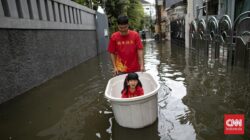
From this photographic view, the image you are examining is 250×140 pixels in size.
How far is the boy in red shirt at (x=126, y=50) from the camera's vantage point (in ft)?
13.8

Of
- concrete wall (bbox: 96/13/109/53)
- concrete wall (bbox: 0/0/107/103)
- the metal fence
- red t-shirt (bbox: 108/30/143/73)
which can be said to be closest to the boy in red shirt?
red t-shirt (bbox: 108/30/143/73)

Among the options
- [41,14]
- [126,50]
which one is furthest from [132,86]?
[41,14]

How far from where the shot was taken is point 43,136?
3.78 m

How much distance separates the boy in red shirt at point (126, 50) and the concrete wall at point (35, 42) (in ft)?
9.78

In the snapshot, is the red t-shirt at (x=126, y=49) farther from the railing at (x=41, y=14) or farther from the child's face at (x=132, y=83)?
the railing at (x=41, y=14)

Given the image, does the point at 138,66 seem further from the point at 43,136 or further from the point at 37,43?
the point at 37,43

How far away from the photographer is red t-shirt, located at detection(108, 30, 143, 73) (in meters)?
4.24

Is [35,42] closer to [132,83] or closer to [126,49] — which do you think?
[126,49]

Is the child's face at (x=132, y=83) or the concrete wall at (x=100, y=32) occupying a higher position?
the concrete wall at (x=100, y=32)

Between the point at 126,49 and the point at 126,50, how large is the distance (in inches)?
0.8

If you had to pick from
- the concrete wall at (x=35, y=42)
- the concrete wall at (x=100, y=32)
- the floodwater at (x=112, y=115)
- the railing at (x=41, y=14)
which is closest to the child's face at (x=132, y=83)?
the floodwater at (x=112, y=115)

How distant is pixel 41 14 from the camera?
8055 mm

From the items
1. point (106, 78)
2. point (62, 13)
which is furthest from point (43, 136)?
point (62, 13)

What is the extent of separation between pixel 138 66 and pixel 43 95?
307 cm
